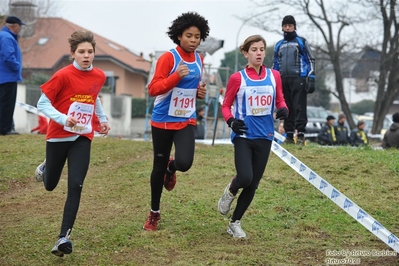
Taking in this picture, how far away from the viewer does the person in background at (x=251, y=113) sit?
274 inches

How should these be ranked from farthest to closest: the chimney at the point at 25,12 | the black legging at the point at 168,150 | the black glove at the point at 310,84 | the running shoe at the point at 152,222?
the chimney at the point at 25,12 < the black glove at the point at 310,84 < the running shoe at the point at 152,222 < the black legging at the point at 168,150

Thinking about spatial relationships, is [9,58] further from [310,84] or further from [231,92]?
[231,92]

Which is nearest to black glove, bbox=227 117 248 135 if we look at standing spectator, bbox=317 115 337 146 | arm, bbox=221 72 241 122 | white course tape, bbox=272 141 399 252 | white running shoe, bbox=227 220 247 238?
arm, bbox=221 72 241 122

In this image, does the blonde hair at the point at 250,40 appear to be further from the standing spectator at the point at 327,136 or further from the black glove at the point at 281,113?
the standing spectator at the point at 327,136

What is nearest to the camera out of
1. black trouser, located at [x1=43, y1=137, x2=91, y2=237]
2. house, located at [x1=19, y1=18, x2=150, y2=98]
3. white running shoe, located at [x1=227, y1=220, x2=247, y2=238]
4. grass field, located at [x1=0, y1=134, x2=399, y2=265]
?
black trouser, located at [x1=43, y1=137, x2=91, y2=237]

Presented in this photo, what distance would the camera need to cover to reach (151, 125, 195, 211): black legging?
691cm

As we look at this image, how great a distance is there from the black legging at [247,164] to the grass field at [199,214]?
0.45 meters

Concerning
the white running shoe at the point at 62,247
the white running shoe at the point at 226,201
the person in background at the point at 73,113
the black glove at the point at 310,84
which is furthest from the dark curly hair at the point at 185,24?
the black glove at the point at 310,84

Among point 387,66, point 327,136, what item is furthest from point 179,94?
point 387,66

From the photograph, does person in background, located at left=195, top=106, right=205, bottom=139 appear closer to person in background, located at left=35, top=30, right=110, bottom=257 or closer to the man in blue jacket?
the man in blue jacket

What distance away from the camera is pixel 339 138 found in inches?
757

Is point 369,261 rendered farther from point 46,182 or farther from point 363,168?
point 363,168

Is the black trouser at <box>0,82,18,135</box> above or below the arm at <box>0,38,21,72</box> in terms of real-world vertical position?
below

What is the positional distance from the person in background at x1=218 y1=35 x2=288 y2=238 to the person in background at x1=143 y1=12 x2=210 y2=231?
14.6 inches
